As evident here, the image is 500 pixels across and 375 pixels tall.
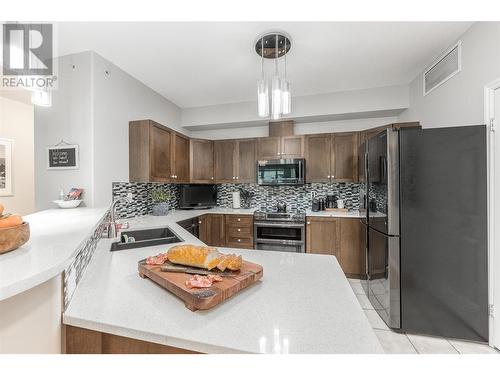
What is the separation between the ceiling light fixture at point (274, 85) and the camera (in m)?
1.83

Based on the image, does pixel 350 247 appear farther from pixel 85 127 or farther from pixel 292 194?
pixel 85 127

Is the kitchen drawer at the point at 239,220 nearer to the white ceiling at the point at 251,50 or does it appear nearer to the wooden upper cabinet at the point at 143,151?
the wooden upper cabinet at the point at 143,151

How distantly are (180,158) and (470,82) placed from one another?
11.3 feet

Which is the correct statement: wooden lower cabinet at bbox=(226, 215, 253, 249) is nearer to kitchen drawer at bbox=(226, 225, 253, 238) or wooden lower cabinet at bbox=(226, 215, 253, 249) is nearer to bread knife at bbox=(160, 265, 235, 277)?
kitchen drawer at bbox=(226, 225, 253, 238)

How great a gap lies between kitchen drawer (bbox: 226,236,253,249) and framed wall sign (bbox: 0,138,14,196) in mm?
3450

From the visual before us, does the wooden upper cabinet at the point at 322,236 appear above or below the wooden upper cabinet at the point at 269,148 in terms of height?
below

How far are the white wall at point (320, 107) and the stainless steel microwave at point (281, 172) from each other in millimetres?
756

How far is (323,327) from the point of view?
70 cm

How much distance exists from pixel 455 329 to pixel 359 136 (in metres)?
2.48

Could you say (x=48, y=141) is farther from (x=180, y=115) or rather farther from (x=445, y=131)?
(x=445, y=131)

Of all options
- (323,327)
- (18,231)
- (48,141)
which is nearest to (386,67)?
(323,327)

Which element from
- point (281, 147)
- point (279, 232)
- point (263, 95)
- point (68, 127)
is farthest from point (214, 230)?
point (263, 95)

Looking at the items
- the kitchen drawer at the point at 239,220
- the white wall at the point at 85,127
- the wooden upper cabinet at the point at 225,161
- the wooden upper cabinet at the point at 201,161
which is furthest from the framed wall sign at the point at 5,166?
the kitchen drawer at the point at 239,220

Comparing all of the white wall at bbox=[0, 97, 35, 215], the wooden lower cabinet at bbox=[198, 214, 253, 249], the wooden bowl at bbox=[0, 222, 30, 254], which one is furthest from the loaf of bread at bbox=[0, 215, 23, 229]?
the white wall at bbox=[0, 97, 35, 215]
